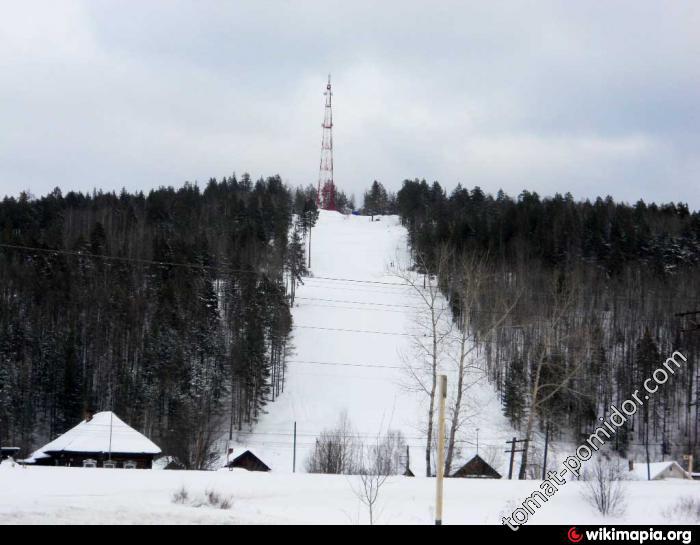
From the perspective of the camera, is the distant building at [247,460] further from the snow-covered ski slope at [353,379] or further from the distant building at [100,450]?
the distant building at [100,450]

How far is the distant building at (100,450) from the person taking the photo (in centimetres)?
3697

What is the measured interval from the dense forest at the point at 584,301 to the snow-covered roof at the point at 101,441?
1698cm

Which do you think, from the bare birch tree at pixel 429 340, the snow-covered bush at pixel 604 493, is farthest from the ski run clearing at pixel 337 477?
the bare birch tree at pixel 429 340

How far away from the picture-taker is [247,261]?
270ft

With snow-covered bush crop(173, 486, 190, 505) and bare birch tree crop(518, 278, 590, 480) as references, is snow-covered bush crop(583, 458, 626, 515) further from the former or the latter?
snow-covered bush crop(173, 486, 190, 505)

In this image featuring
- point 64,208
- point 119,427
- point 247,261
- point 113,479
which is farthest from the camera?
point 64,208

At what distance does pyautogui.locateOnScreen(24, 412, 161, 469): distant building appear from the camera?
36969mm

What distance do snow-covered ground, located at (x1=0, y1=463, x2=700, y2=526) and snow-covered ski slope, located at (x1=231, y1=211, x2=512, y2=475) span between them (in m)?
19.7

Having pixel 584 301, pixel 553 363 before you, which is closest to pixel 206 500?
pixel 553 363

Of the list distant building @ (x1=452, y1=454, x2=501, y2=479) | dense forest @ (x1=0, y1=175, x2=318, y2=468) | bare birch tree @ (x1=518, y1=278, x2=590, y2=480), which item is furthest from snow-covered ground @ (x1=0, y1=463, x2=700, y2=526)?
dense forest @ (x1=0, y1=175, x2=318, y2=468)

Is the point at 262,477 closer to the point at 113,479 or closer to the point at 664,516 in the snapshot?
the point at 113,479
